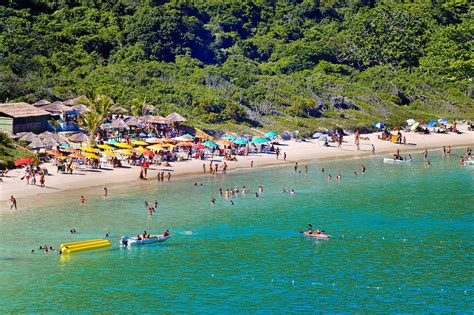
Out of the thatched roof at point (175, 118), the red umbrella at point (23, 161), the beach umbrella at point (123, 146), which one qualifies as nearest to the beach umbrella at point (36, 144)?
the red umbrella at point (23, 161)

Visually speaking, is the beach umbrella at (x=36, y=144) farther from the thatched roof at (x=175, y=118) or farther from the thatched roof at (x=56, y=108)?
the thatched roof at (x=175, y=118)

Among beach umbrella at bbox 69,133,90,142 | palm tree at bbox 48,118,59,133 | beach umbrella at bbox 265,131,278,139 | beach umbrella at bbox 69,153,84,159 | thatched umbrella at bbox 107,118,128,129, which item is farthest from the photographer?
beach umbrella at bbox 265,131,278,139

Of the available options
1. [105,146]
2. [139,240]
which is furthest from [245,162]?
[139,240]

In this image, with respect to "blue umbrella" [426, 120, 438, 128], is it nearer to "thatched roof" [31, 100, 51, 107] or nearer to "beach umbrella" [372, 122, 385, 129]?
"beach umbrella" [372, 122, 385, 129]

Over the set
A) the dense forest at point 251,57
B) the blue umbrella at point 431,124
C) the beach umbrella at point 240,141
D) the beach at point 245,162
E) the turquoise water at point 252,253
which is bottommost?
the turquoise water at point 252,253

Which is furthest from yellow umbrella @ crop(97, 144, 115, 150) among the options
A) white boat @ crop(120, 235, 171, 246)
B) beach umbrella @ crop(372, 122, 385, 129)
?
beach umbrella @ crop(372, 122, 385, 129)

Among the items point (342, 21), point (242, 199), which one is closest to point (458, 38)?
point (342, 21)

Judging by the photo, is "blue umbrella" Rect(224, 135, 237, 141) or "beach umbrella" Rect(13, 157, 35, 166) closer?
"beach umbrella" Rect(13, 157, 35, 166)
